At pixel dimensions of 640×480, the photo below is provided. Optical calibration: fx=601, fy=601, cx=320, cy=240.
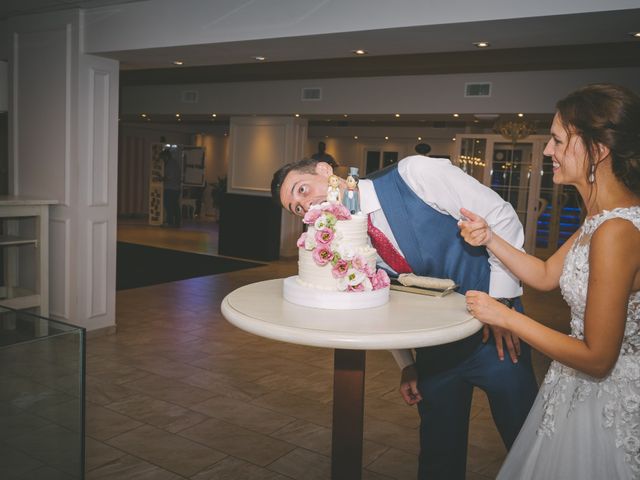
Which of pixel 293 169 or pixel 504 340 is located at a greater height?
pixel 293 169

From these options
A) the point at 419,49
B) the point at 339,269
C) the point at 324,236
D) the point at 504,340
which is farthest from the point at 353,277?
the point at 419,49

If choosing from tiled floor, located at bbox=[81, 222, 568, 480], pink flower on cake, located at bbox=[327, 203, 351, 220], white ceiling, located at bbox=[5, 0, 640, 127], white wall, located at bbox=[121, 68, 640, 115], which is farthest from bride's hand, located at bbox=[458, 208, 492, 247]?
white wall, located at bbox=[121, 68, 640, 115]

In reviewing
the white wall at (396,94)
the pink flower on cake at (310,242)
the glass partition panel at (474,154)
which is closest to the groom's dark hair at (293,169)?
the pink flower on cake at (310,242)

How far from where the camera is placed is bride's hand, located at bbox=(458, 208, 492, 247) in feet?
6.21

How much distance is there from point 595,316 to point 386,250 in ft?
2.87

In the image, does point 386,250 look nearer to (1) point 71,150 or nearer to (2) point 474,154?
(1) point 71,150

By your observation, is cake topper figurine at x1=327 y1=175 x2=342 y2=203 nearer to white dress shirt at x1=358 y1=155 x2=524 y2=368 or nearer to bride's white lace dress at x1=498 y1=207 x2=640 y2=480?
white dress shirt at x1=358 y1=155 x2=524 y2=368

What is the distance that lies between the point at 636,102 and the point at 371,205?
932mm

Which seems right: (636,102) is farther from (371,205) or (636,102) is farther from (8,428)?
(8,428)

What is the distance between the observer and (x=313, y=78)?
30.2 ft

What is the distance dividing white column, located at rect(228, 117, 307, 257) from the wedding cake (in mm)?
8201

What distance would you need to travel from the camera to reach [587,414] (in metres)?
1.61

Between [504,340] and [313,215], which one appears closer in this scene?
[313,215]

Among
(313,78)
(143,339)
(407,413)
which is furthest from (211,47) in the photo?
(313,78)
